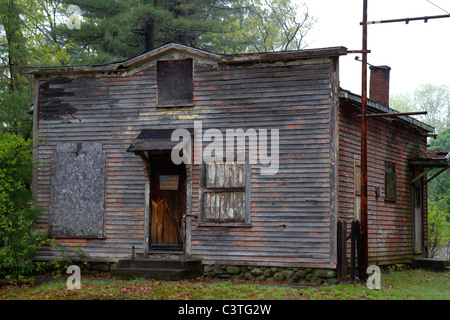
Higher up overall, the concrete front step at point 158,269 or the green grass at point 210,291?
the concrete front step at point 158,269

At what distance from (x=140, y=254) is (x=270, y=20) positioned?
25.6m

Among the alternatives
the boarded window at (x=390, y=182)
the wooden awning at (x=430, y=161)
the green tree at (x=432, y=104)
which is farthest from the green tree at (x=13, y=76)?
the green tree at (x=432, y=104)

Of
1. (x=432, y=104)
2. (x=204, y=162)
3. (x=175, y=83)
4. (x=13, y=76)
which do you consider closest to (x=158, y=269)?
(x=204, y=162)

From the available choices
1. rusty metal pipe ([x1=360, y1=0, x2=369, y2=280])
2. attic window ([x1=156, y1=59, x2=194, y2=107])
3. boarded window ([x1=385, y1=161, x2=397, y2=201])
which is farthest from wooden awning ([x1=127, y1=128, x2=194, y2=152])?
boarded window ([x1=385, y1=161, x2=397, y2=201])

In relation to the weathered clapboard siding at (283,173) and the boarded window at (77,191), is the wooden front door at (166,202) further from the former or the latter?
the boarded window at (77,191)

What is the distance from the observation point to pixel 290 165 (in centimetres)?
1480

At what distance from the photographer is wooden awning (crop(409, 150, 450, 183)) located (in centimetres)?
1933

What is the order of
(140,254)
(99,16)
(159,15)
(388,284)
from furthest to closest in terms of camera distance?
(99,16)
(159,15)
(140,254)
(388,284)

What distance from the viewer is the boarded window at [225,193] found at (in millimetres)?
15109

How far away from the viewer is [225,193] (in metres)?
15.3

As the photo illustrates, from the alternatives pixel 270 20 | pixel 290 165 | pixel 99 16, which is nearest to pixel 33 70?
pixel 290 165

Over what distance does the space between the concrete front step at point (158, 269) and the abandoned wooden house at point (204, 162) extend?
0.55 metres

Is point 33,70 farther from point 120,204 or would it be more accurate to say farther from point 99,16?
point 99,16

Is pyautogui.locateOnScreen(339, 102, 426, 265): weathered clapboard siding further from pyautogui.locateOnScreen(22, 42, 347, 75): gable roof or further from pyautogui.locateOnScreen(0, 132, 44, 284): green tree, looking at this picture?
pyautogui.locateOnScreen(0, 132, 44, 284): green tree
